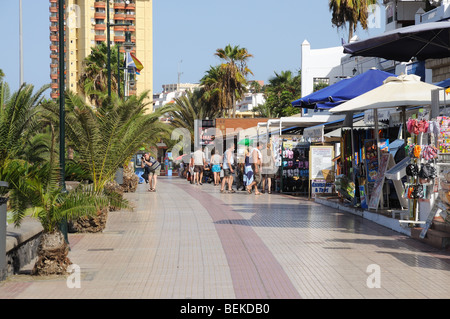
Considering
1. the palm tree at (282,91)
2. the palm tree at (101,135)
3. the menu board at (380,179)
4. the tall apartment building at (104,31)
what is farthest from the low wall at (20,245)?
the tall apartment building at (104,31)

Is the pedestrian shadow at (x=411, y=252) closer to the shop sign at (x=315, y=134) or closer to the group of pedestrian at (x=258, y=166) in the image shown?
the shop sign at (x=315, y=134)

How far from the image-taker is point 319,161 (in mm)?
19609

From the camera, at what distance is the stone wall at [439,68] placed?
20.6 metres

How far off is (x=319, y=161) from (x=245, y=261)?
37.0 feet

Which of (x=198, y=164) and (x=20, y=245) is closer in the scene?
(x=20, y=245)

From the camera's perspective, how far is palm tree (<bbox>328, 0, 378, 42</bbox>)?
42.8 meters

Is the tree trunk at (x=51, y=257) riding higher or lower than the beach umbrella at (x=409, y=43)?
lower

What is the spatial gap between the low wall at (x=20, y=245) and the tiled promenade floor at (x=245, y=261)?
33cm

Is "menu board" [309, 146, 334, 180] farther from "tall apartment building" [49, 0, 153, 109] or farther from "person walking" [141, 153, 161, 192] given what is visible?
"tall apartment building" [49, 0, 153, 109]

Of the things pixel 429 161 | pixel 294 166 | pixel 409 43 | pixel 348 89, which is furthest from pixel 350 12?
pixel 429 161

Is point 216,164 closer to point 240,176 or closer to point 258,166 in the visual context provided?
point 240,176

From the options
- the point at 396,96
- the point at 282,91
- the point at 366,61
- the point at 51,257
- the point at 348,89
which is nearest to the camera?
the point at 51,257

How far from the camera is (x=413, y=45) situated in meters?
12.0
